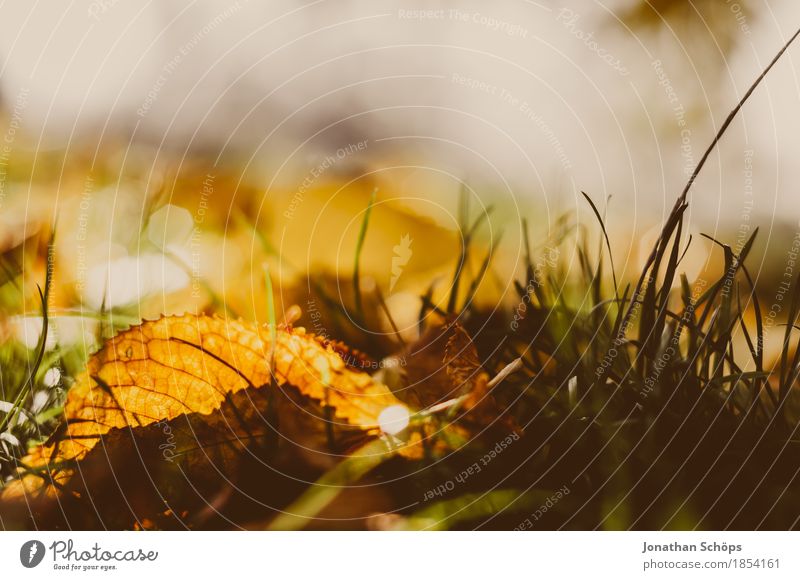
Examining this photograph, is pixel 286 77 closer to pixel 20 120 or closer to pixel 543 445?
pixel 20 120

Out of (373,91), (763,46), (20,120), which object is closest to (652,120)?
(763,46)

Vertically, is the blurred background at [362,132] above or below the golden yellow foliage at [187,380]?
above

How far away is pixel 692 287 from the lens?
0.39 metres

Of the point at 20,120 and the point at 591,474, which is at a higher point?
the point at 20,120

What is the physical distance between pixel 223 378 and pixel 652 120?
1.16 feet

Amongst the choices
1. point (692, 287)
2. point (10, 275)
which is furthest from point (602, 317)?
point (10, 275)

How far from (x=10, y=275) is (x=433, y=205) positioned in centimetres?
30

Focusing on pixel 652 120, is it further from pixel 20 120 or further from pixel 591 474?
pixel 20 120

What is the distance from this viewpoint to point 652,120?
1.30 ft

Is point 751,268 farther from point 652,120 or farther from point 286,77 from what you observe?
point 286,77

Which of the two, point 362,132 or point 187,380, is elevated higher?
point 362,132

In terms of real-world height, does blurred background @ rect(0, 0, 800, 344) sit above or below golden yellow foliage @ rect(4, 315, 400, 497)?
above
